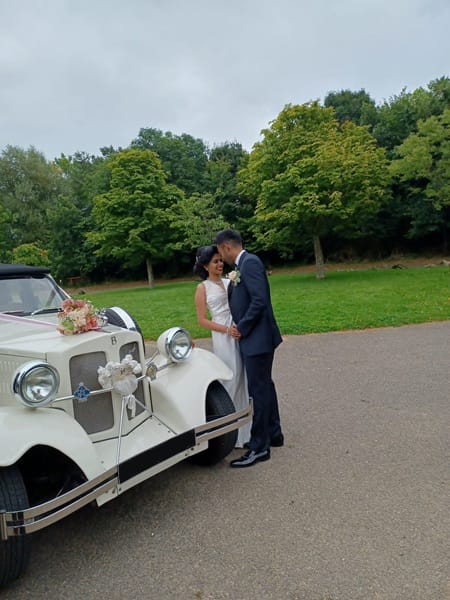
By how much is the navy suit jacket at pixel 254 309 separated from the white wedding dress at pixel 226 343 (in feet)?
1.01

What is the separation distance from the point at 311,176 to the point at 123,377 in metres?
18.4

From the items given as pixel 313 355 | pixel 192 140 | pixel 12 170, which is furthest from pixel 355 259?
pixel 12 170

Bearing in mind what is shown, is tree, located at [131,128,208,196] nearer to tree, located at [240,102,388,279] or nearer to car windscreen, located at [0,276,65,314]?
tree, located at [240,102,388,279]

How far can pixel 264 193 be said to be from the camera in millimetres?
21109

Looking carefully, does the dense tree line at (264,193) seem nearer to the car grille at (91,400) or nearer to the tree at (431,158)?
the tree at (431,158)

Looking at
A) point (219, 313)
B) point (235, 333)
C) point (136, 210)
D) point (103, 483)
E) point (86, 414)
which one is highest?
point (136, 210)

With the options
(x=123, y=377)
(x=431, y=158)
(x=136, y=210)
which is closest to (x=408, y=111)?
(x=431, y=158)

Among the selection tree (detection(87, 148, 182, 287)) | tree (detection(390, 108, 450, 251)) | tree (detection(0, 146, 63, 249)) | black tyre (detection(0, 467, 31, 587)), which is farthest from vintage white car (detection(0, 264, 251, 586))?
tree (detection(0, 146, 63, 249))

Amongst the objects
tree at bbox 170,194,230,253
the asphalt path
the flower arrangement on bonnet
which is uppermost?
tree at bbox 170,194,230,253

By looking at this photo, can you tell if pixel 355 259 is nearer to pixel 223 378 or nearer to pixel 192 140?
pixel 192 140

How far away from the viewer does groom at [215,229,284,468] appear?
3684mm

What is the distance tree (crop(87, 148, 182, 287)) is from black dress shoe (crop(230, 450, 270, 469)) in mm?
25538

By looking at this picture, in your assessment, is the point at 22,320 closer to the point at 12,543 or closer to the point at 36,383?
the point at 36,383

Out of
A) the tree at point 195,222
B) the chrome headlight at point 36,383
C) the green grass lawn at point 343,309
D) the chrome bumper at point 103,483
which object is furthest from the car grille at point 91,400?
the tree at point 195,222
